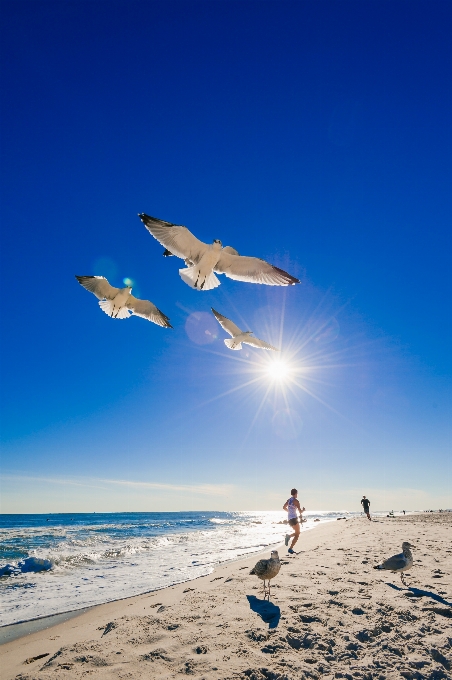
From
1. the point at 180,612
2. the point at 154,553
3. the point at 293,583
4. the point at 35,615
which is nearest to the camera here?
the point at 180,612

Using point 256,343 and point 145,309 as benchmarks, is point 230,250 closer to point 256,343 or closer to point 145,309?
point 145,309

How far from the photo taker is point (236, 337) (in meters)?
10.9

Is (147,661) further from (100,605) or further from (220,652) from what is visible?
(100,605)

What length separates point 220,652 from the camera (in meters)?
3.84

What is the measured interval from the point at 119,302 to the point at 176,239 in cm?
216

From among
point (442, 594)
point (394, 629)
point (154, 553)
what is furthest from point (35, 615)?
point (154, 553)

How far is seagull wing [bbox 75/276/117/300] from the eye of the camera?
851 cm

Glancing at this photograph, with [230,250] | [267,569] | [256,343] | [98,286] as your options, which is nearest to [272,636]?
[267,569]

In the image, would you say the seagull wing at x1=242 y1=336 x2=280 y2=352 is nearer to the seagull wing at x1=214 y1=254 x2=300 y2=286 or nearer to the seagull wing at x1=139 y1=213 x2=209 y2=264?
the seagull wing at x1=214 y1=254 x2=300 y2=286

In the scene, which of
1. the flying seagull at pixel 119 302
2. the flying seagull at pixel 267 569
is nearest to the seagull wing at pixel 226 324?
the flying seagull at pixel 119 302

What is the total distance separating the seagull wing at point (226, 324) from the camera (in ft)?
33.6

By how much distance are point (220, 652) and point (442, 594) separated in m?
3.33

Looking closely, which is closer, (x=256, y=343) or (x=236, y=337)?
(x=236, y=337)

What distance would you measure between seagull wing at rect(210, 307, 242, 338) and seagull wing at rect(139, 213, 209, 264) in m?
2.37
